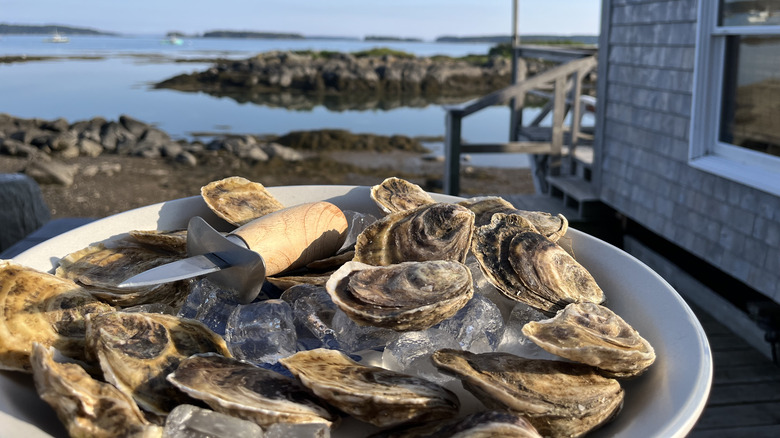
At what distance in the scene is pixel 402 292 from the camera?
1.20 metres

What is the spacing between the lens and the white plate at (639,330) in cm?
98

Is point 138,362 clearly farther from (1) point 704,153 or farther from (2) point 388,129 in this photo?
(2) point 388,129

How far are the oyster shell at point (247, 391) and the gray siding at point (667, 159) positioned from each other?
4.88 m

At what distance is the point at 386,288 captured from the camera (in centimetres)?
122

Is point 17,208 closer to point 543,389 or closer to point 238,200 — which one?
point 238,200

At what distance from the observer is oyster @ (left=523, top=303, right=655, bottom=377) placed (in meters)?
1.06

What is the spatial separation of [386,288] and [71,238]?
0.96 m

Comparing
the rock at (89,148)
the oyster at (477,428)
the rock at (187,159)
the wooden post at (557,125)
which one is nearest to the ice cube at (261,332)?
the oyster at (477,428)

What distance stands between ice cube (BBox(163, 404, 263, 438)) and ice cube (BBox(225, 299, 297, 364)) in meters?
0.26

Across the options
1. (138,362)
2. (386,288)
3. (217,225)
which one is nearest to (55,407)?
(138,362)

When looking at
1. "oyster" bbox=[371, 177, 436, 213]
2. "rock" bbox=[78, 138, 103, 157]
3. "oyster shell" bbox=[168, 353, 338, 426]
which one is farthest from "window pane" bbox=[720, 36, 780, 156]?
"rock" bbox=[78, 138, 103, 157]

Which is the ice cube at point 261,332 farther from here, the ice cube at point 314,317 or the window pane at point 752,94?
the window pane at point 752,94

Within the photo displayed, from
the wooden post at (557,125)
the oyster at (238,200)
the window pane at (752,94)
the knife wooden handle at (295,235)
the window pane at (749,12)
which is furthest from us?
the wooden post at (557,125)

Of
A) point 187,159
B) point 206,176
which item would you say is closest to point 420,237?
point 206,176
